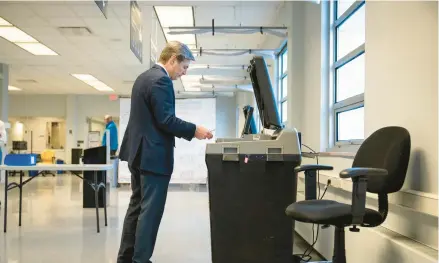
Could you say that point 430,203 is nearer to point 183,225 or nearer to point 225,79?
point 183,225

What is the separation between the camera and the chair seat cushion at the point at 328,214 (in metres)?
1.68

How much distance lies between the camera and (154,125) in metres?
2.21

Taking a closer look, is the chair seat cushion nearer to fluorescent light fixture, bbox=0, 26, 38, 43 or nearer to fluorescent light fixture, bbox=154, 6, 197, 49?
fluorescent light fixture, bbox=154, 6, 197, 49

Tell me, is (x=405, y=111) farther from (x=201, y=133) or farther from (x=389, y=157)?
(x=201, y=133)

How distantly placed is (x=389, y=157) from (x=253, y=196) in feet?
2.63

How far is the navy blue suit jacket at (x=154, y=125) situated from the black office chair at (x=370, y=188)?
0.79 metres

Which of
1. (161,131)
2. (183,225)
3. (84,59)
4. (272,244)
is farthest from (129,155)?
(84,59)

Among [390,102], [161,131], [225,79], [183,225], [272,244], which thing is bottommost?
[183,225]

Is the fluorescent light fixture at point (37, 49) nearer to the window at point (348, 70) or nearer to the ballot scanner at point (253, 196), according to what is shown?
the window at point (348, 70)

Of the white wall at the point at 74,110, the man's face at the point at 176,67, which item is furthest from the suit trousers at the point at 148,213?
the white wall at the point at 74,110

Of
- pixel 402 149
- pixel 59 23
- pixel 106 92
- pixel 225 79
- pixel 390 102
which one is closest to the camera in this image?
pixel 402 149

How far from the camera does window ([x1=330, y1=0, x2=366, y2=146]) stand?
3008 mm

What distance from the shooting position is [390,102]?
2033 millimetres

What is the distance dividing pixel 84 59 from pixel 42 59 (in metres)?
1.02
